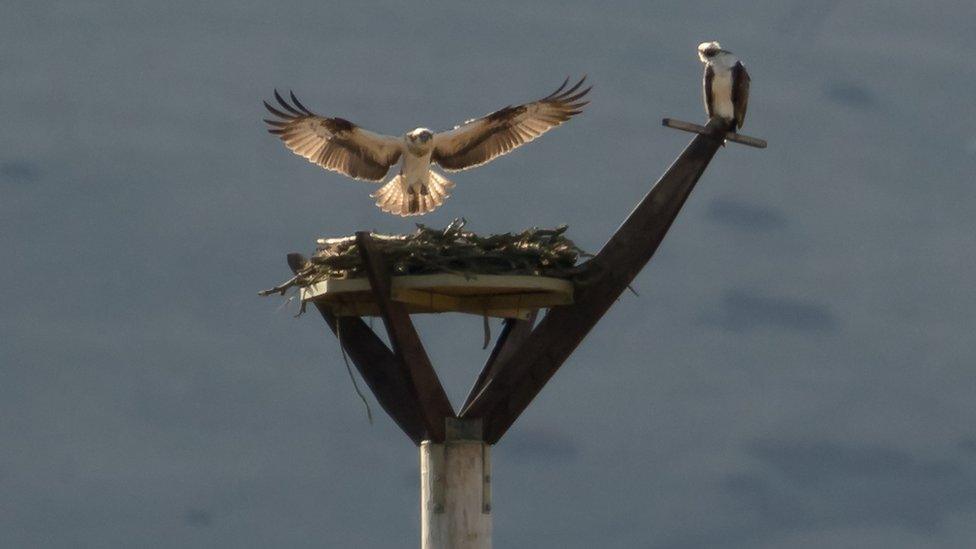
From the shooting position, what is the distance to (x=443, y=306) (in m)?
11.2

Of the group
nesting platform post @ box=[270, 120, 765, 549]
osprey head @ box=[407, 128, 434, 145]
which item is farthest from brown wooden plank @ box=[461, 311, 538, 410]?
osprey head @ box=[407, 128, 434, 145]

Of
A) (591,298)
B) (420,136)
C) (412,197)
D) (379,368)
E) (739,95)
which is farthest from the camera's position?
(412,197)

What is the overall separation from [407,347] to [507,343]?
1179 mm

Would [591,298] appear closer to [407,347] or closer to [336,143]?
[407,347]

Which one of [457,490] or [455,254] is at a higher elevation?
[455,254]

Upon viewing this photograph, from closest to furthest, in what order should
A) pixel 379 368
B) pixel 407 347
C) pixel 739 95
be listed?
pixel 407 347 < pixel 739 95 < pixel 379 368

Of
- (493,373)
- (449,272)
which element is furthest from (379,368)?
(449,272)

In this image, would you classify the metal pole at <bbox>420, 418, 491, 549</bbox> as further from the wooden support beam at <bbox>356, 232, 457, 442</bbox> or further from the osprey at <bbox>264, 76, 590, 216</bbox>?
the osprey at <bbox>264, 76, 590, 216</bbox>

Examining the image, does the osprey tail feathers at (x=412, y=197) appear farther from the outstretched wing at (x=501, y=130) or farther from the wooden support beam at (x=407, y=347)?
the wooden support beam at (x=407, y=347)

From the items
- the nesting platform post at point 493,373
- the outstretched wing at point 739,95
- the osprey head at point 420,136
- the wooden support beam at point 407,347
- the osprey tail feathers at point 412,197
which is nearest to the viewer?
the wooden support beam at point 407,347

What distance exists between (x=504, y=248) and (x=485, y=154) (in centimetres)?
234

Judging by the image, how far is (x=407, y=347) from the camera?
10516mm

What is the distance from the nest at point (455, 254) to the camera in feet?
34.8

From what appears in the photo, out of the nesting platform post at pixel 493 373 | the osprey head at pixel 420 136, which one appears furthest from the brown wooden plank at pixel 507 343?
the osprey head at pixel 420 136
